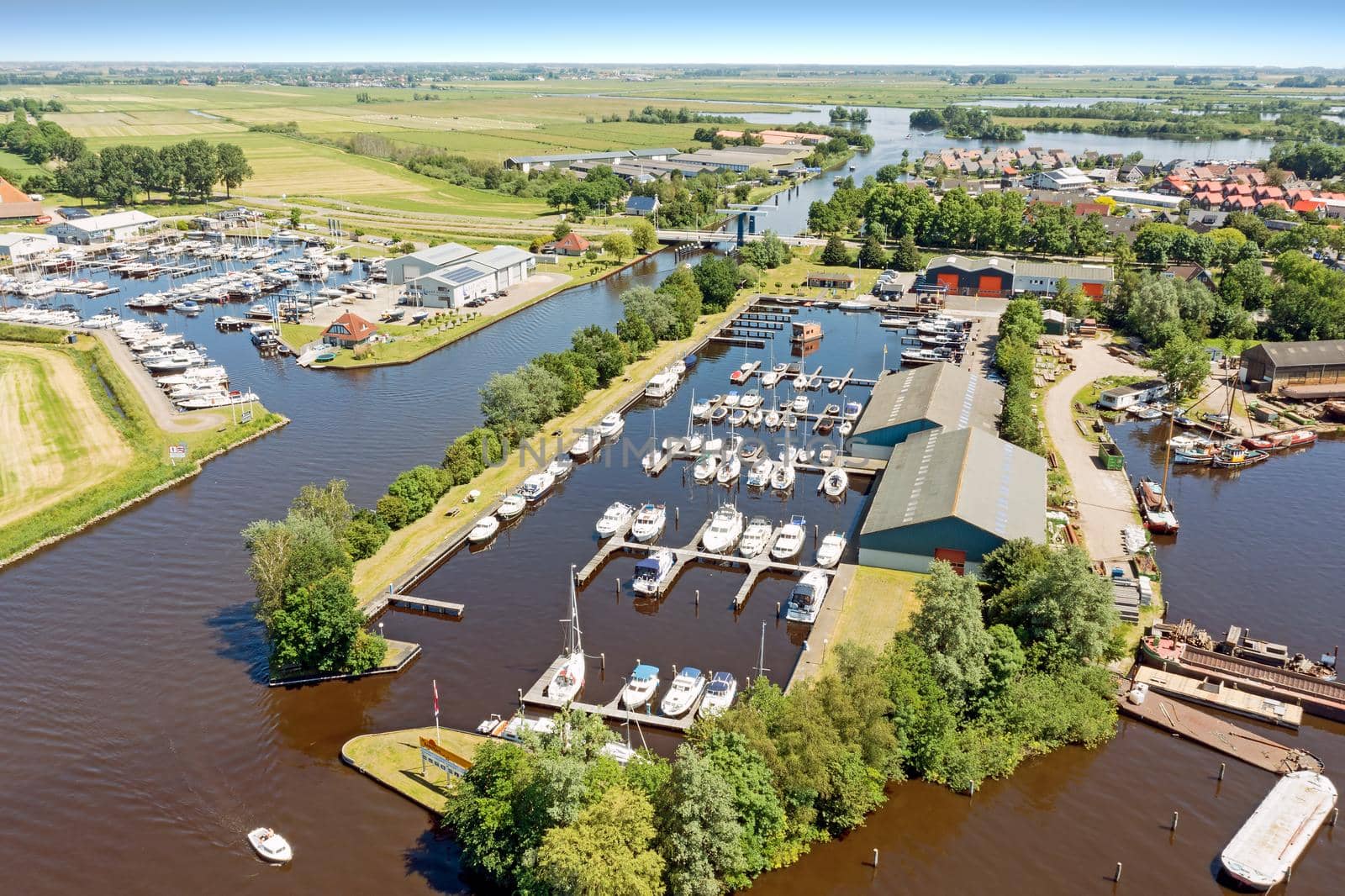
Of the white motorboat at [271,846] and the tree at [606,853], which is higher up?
the tree at [606,853]

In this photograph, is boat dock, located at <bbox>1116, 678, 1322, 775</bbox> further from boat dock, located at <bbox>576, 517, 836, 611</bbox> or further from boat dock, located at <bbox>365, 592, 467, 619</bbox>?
boat dock, located at <bbox>365, 592, 467, 619</bbox>

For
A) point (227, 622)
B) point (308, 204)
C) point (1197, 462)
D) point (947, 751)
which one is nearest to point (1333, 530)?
point (1197, 462)

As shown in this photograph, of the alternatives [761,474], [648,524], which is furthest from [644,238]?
[648,524]

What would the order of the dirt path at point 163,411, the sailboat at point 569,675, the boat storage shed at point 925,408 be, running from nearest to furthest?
the sailboat at point 569,675 < the boat storage shed at point 925,408 < the dirt path at point 163,411

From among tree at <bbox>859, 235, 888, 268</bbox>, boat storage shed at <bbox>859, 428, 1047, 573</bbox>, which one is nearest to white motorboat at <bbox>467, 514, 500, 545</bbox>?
boat storage shed at <bbox>859, 428, 1047, 573</bbox>

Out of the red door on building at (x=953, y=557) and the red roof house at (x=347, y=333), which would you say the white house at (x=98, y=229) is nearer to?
the red roof house at (x=347, y=333)

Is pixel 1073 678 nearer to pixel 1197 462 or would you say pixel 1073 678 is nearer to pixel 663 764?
pixel 663 764

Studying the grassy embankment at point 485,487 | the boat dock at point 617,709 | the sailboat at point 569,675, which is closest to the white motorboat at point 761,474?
the grassy embankment at point 485,487
